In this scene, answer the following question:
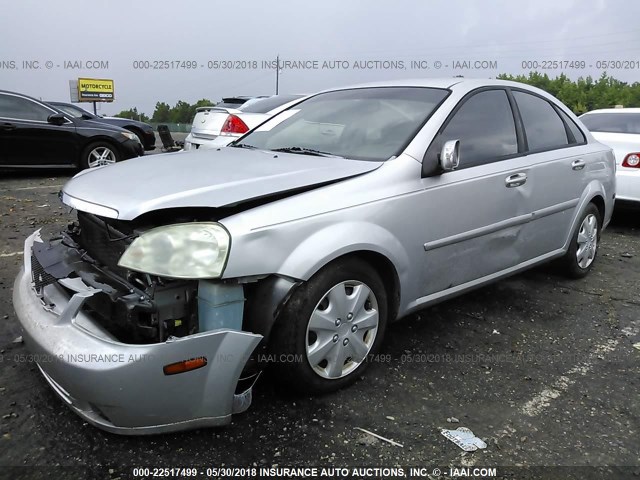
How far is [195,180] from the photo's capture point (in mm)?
2404

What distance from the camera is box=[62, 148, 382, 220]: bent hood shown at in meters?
2.19

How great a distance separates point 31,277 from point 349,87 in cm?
239

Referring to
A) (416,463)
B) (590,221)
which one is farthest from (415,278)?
(590,221)

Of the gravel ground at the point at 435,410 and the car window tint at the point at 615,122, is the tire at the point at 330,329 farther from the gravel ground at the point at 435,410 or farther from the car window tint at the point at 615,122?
the car window tint at the point at 615,122

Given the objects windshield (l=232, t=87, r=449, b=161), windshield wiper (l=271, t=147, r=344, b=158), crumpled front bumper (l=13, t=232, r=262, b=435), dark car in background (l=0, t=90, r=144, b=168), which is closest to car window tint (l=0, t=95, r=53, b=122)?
dark car in background (l=0, t=90, r=144, b=168)

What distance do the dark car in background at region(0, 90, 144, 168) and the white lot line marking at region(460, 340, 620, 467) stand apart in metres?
8.00

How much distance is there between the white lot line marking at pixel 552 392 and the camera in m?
2.21

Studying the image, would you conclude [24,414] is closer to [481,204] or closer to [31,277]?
[31,277]

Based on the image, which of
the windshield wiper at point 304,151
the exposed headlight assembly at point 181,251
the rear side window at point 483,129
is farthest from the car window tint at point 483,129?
the exposed headlight assembly at point 181,251

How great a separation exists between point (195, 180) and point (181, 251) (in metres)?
0.44

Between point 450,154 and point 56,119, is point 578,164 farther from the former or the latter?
point 56,119

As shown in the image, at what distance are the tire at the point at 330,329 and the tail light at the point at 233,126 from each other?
4.94 meters

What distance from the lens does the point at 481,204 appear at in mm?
3129

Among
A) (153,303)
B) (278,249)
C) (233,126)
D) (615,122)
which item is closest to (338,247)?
(278,249)
